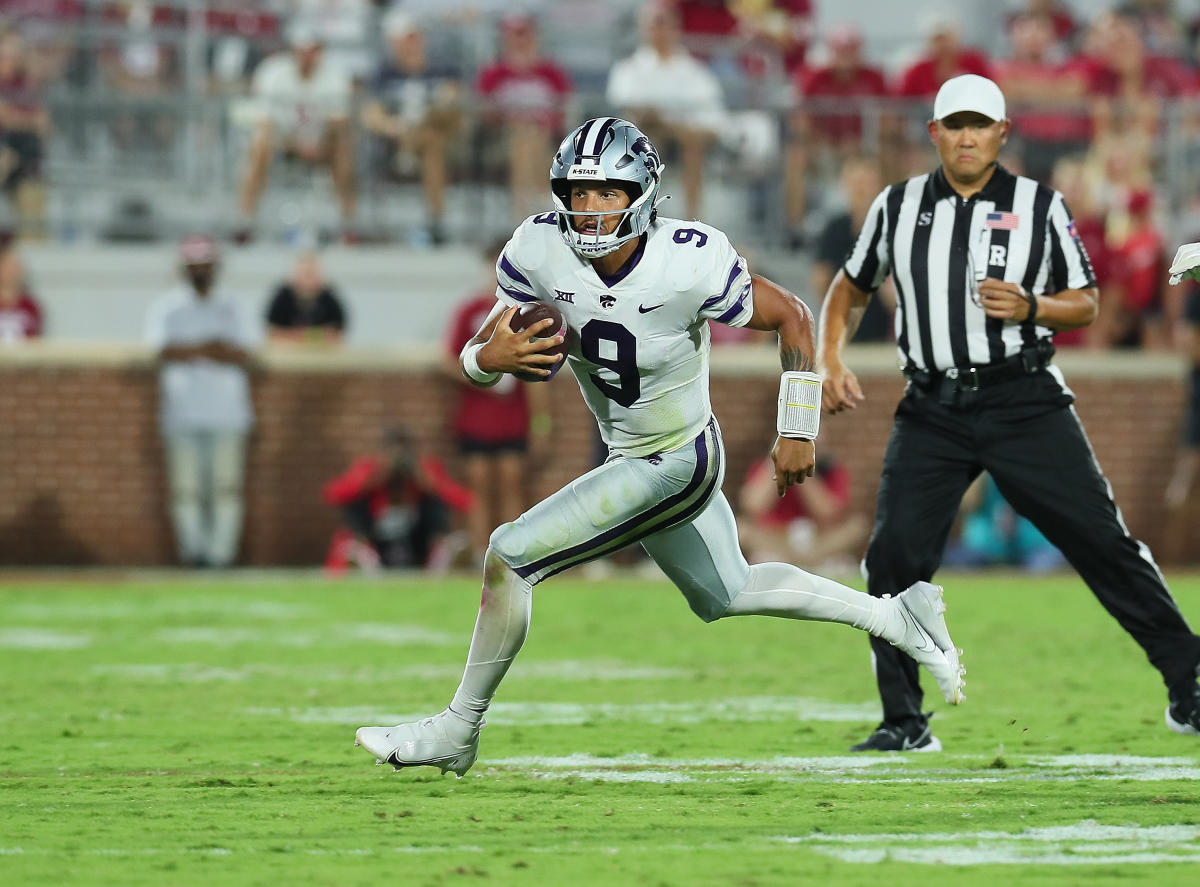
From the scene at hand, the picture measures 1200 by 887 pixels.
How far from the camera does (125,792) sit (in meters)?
5.15

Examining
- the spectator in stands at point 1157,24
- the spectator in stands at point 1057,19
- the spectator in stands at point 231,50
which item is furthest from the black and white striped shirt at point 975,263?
the spectator in stands at point 1057,19

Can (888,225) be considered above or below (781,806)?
above

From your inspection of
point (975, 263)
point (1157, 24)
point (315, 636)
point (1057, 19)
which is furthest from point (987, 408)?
point (1157, 24)

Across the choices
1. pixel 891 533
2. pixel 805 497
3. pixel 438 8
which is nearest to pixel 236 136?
pixel 438 8

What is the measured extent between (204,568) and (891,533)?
8428mm

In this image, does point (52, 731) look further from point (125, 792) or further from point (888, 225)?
point (888, 225)

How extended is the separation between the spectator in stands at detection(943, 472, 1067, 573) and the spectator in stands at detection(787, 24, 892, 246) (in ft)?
7.44

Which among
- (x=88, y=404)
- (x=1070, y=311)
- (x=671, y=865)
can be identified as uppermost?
(x=1070, y=311)

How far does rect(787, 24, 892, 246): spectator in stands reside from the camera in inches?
563

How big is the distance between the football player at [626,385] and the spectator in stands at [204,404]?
26.1 ft

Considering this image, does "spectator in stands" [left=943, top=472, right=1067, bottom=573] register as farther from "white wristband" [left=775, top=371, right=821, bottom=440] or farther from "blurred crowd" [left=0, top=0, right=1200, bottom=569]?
"white wristband" [left=775, top=371, right=821, bottom=440]

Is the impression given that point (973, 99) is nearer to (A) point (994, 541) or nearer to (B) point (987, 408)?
(B) point (987, 408)

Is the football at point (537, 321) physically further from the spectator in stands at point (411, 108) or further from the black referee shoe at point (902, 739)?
the spectator in stands at point (411, 108)

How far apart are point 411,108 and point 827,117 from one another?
2.88 meters
